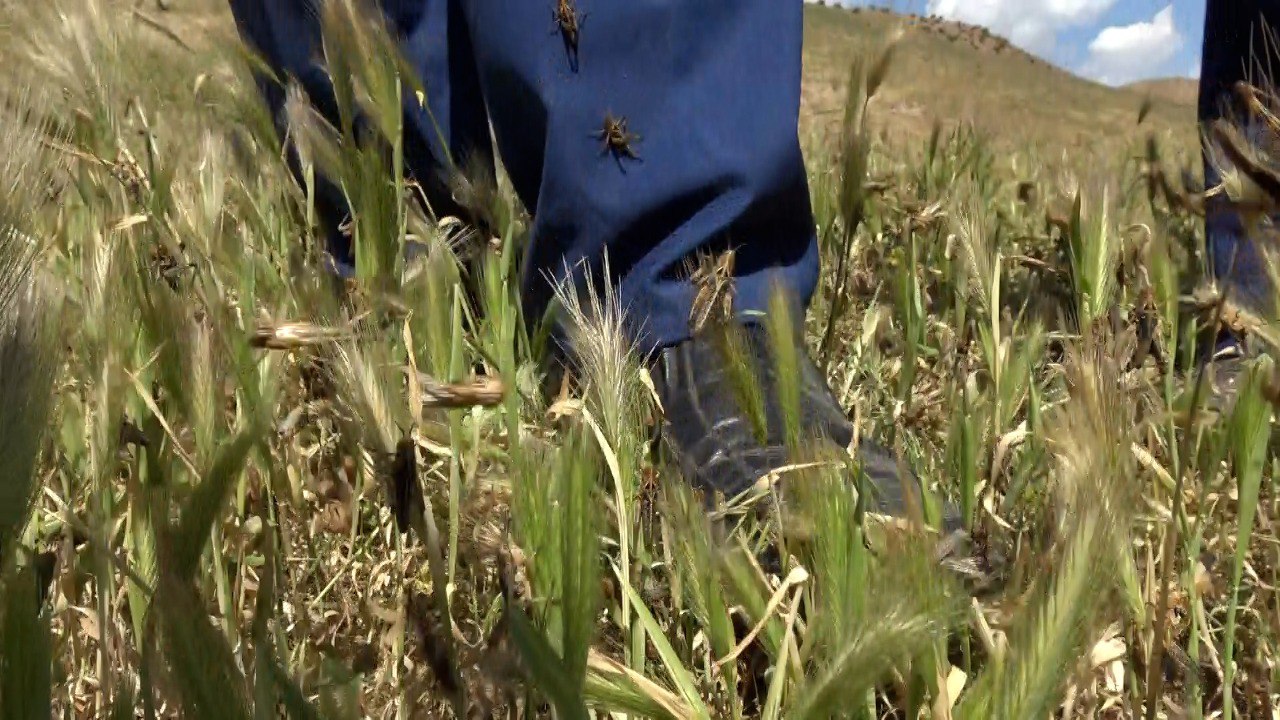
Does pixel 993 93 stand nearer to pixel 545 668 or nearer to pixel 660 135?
pixel 660 135

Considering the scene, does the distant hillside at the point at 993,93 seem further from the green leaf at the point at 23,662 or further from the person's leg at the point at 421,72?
the green leaf at the point at 23,662

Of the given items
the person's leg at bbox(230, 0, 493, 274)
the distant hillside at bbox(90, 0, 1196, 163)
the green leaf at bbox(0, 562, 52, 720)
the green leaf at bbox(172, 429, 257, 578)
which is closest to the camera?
the green leaf at bbox(0, 562, 52, 720)

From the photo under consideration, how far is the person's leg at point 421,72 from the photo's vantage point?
4.79 feet

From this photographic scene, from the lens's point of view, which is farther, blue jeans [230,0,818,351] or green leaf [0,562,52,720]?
blue jeans [230,0,818,351]

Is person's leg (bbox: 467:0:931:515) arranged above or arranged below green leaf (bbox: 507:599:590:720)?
above

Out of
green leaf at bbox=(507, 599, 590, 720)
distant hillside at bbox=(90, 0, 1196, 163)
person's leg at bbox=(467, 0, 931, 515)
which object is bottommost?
green leaf at bbox=(507, 599, 590, 720)

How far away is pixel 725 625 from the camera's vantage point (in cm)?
70

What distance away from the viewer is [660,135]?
3.85 feet

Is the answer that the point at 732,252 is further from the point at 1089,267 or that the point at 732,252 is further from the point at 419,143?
the point at 419,143

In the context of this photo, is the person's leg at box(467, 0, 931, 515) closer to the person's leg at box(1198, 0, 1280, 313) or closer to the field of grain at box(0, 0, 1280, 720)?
the field of grain at box(0, 0, 1280, 720)

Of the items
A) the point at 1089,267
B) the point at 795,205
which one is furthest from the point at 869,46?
the point at 1089,267

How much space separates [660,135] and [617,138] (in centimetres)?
4

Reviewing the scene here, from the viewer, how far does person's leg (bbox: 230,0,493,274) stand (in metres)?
1.46

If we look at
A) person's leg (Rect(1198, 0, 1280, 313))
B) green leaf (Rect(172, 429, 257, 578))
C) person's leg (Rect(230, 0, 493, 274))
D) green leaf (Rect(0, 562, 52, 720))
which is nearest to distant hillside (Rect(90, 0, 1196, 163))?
person's leg (Rect(1198, 0, 1280, 313))
